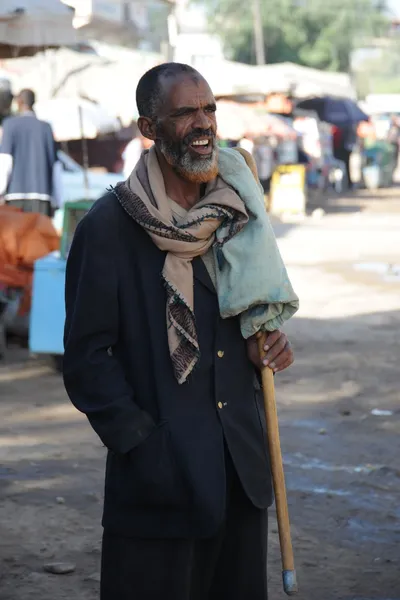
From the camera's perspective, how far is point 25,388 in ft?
27.3

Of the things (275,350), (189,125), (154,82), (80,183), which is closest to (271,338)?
(275,350)

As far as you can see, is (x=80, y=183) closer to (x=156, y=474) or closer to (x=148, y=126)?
(x=148, y=126)

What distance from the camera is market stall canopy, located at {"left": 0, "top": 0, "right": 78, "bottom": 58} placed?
30.6 feet

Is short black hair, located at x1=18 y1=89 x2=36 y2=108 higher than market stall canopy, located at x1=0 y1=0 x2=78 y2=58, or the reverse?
market stall canopy, located at x1=0 y1=0 x2=78 y2=58

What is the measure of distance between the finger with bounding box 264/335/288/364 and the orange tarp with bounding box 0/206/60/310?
6099 millimetres

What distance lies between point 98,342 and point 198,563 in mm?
582

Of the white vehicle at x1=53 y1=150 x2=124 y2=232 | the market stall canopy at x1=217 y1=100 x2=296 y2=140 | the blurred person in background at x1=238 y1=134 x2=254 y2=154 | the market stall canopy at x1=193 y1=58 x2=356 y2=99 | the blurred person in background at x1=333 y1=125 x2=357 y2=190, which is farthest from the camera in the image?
the blurred person in background at x1=333 y1=125 x2=357 y2=190

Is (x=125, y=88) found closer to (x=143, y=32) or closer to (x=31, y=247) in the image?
(x=31, y=247)

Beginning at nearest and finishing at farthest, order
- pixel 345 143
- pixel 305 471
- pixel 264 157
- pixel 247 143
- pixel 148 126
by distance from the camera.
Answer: pixel 148 126, pixel 305 471, pixel 247 143, pixel 264 157, pixel 345 143

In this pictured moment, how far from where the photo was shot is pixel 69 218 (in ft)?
27.2

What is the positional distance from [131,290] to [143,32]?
4948 cm

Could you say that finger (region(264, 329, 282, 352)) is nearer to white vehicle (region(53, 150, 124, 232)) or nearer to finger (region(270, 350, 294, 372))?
finger (region(270, 350, 294, 372))

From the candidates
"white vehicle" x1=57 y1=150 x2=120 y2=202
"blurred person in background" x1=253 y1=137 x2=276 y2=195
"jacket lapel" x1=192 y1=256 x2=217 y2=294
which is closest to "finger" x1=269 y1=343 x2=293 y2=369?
"jacket lapel" x1=192 y1=256 x2=217 y2=294

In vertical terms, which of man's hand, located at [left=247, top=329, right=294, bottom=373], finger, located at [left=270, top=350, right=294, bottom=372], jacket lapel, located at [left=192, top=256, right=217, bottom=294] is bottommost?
finger, located at [left=270, top=350, right=294, bottom=372]
